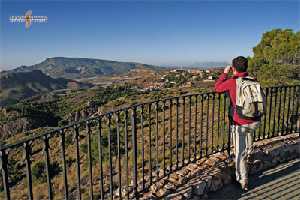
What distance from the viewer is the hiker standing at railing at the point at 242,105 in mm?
3291

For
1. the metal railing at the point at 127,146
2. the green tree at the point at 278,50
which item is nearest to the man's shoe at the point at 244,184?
the metal railing at the point at 127,146

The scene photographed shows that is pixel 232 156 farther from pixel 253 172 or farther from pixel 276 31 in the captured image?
pixel 276 31

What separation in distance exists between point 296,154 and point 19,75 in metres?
210

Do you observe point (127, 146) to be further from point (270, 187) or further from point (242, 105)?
point (270, 187)

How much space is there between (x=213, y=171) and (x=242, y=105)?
42.9 inches

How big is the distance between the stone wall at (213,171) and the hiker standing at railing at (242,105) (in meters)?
0.33

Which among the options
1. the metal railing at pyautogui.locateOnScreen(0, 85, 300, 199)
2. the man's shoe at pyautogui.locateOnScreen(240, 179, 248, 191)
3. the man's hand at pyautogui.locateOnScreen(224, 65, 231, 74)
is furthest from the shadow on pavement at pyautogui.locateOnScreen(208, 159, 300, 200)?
the man's hand at pyautogui.locateOnScreen(224, 65, 231, 74)

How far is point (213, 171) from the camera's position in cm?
386

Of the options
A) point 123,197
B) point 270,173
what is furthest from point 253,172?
point 123,197

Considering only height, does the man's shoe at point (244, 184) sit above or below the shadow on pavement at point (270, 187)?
above

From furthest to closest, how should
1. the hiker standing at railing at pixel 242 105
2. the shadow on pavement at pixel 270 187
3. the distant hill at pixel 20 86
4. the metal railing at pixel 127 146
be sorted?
the distant hill at pixel 20 86
the shadow on pavement at pixel 270 187
the hiker standing at railing at pixel 242 105
the metal railing at pixel 127 146

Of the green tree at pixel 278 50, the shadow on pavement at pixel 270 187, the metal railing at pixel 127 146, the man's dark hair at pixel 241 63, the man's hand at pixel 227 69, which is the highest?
the green tree at pixel 278 50

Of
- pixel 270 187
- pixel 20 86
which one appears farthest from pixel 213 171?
pixel 20 86

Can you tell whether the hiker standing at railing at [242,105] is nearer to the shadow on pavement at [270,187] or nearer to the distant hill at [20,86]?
the shadow on pavement at [270,187]
